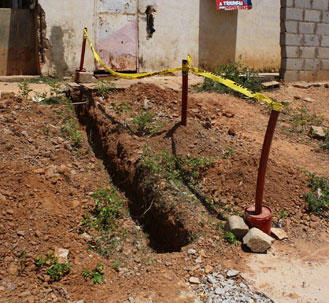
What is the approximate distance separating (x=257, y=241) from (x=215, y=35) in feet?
23.3

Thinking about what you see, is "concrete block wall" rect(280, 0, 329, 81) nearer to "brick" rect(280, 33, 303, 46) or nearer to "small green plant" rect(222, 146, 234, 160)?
"brick" rect(280, 33, 303, 46)

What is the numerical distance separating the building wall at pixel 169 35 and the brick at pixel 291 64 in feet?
6.73

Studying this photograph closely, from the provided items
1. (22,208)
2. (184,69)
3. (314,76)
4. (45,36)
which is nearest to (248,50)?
(314,76)

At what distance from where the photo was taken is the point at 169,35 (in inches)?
365

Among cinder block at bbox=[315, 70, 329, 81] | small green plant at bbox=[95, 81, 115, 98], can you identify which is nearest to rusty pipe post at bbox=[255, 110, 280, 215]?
small green plant at bbox=[95, 81, 115, 98]

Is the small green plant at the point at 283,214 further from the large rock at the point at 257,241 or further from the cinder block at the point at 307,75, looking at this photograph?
the cinder block at the point at 307,75

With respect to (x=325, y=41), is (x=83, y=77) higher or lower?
lower

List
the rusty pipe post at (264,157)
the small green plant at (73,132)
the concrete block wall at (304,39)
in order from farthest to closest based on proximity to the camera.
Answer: the concrete block wall at (304,39) < the small green plant at (73,132) < the rusty pipe post at (264,157)

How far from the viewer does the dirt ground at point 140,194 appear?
3.50m

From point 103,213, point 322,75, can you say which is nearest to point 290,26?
point 322,75

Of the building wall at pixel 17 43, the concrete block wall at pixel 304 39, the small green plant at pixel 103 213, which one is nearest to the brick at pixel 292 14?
the concrete block wall at pixel 304 39

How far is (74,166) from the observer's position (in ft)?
17.3

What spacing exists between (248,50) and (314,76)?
1886 millimetres

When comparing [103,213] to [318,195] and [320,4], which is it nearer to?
[318,195]
